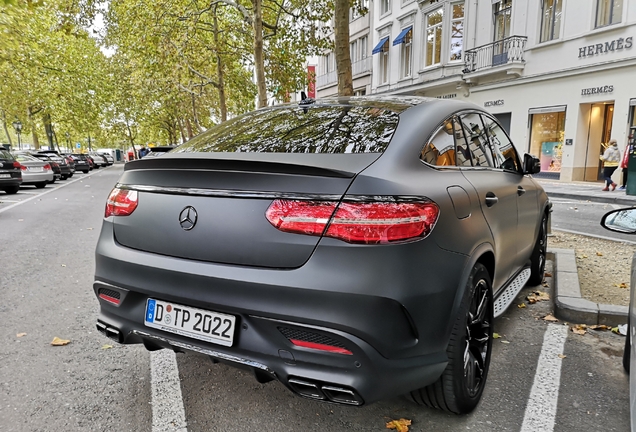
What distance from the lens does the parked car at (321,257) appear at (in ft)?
6.24

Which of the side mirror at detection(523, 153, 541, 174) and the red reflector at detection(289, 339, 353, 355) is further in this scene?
the side mirror at detection(523, 153, 541, 174)

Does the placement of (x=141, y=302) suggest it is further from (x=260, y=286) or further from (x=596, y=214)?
(x=596, y=214)

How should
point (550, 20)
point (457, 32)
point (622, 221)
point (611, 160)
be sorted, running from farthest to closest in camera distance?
point (457, 32) → point (550, 20) → point (611, 160) → point (622, 221)

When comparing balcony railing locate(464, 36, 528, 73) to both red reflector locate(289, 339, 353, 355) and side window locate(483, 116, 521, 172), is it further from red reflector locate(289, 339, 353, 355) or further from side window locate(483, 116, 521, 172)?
red reflector locate(289, 339, 353, 355)

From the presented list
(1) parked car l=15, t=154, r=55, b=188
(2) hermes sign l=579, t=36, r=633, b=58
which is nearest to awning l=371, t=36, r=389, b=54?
(2) hermes sign l=579, t=36, r=633, b=58

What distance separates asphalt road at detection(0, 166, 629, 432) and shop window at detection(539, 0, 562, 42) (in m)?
17.6

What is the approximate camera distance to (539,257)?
15.5 feet

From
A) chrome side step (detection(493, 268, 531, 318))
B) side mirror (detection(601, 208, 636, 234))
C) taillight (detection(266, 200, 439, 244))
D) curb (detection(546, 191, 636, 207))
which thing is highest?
taillight (detection(266, 200, 439, 244))

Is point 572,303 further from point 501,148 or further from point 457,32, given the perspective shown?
point 457,32

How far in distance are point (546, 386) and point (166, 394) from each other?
2288 millimetres

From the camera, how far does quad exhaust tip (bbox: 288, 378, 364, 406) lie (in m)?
1.91

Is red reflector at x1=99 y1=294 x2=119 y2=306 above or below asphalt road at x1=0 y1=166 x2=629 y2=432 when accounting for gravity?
above

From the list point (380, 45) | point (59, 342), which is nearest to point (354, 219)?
point (59, 342)

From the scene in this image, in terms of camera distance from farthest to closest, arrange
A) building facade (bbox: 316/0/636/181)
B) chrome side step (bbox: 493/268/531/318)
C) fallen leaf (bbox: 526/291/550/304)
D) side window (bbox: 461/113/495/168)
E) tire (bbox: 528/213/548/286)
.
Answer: building facade (bbox: 316/0/636/181) < tire (bbox: 528/213/548/286) < fallen leaf (bbox: 526/291/550/304) < chrome side step (bbox: 493/268/531/318) < side window (bbox: 461/113/495/168)
